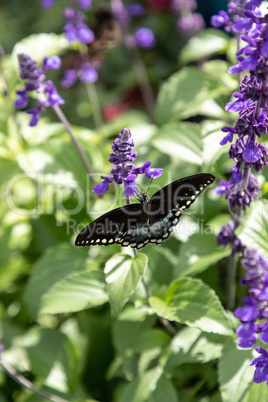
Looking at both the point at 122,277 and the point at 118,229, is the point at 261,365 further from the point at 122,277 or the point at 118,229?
the point at 118,229

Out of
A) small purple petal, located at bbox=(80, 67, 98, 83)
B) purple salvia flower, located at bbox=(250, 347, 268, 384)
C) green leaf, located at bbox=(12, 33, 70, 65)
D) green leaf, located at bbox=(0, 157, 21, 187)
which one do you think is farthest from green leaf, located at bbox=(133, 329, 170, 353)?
green leaf, located at bbox=(12, 33, 70, 65)

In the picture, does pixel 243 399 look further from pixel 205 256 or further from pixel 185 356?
pixel 205 256

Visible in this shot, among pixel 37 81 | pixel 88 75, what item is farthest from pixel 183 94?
pixel 37 81

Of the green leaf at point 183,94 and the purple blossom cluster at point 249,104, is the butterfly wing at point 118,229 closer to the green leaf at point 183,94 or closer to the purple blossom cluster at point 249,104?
the purple blossom cluster at point 249,104

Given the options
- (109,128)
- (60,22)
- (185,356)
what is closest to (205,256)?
(185,356)

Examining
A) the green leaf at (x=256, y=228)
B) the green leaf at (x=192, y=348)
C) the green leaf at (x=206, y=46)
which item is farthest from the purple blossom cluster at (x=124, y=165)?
the green leaf at (x=206, y=46)

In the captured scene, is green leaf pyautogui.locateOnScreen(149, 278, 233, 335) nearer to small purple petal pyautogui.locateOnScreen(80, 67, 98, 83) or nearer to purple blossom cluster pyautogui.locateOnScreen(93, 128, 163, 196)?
purple blossom cluster pyautogui.locateOnScreen(93, 128, 163, 196)
